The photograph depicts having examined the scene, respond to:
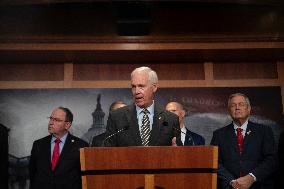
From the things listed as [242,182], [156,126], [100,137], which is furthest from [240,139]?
[100,137]

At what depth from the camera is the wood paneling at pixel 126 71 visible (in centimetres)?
495

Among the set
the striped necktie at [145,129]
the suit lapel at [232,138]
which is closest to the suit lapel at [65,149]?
the striped necktie at [145,129]

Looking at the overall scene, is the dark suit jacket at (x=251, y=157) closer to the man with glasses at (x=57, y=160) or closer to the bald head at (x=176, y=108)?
the bald head at (x=176, y=108)

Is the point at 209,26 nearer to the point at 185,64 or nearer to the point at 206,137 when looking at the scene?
the point at 185,64

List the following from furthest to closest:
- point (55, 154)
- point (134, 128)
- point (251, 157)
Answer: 1. point (55, 154)
2. point (251, 157)
3. point (134, 128)

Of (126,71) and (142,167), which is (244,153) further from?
(126,71)

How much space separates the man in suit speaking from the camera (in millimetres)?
2441

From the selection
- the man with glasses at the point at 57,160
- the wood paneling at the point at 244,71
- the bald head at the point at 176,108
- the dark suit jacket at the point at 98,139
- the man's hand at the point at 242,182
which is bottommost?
the man's hand at the point at 242,182

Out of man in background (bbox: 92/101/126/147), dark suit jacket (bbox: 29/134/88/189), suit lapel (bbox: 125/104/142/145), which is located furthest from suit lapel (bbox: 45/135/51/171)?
suit lapel (bbox: 125/104/142/145)

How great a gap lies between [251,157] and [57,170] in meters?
1.72

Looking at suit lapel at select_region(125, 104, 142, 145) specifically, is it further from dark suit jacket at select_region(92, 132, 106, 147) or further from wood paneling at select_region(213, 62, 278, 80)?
wood paneling at select_region(213, 62, 278, 80)

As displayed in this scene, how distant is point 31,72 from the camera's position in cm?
496

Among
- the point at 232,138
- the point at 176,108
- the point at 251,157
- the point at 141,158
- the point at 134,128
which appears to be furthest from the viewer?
the point at 176,108

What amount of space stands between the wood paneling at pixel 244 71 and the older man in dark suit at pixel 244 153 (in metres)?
1.44
